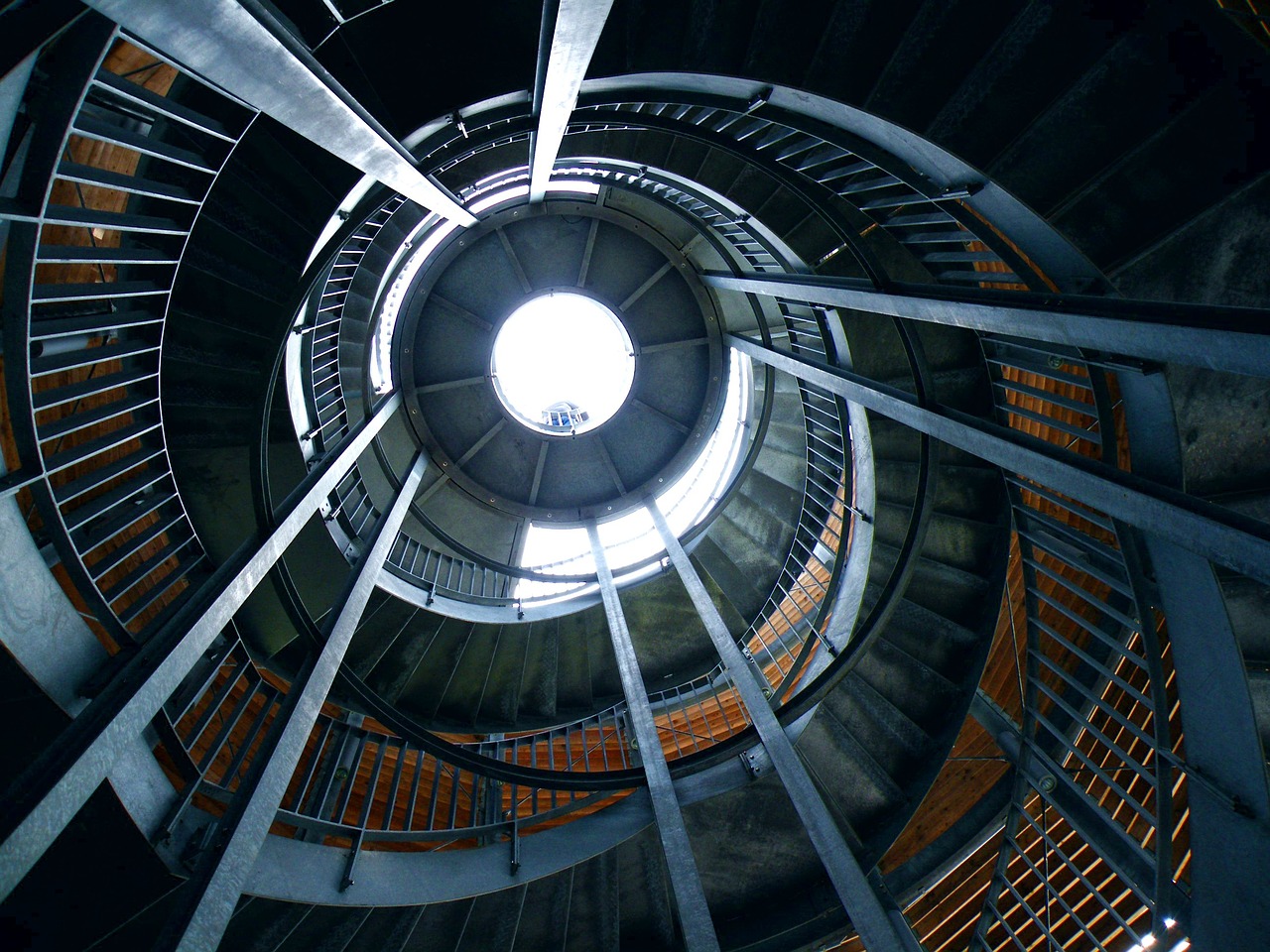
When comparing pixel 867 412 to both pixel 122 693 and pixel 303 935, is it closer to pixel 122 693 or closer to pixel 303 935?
pixel 122 693

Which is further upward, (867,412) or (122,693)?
(867,412)

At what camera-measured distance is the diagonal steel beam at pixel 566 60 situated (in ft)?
9.24

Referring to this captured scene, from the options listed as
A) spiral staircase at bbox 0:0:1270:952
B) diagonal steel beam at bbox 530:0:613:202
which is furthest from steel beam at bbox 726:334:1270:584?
diagonal steel beam at bbox 530:0:613:202

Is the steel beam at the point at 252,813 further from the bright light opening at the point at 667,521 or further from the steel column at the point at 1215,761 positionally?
the bright light opening at the point at 667,521

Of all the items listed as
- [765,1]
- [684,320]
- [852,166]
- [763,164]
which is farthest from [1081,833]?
[684,320]

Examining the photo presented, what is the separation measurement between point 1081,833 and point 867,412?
4.22 metres

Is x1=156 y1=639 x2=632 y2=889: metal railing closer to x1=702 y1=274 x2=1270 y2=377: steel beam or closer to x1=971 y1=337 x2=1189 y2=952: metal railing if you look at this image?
x1=971 y1=337 x2=1189 y2=952: metal railing

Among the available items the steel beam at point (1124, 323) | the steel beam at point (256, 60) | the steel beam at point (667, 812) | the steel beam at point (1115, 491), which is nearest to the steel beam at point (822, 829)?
the steel beam at point (667, 812)

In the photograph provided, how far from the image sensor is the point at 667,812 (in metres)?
5.18

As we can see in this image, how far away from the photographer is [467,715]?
33.4 ft

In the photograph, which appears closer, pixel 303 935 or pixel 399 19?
pixel 399 19

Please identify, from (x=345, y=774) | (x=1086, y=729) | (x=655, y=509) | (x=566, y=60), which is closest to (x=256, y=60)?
(x=566, y=60)

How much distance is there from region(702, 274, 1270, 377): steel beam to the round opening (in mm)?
8531

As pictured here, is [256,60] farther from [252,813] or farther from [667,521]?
[667,521]
